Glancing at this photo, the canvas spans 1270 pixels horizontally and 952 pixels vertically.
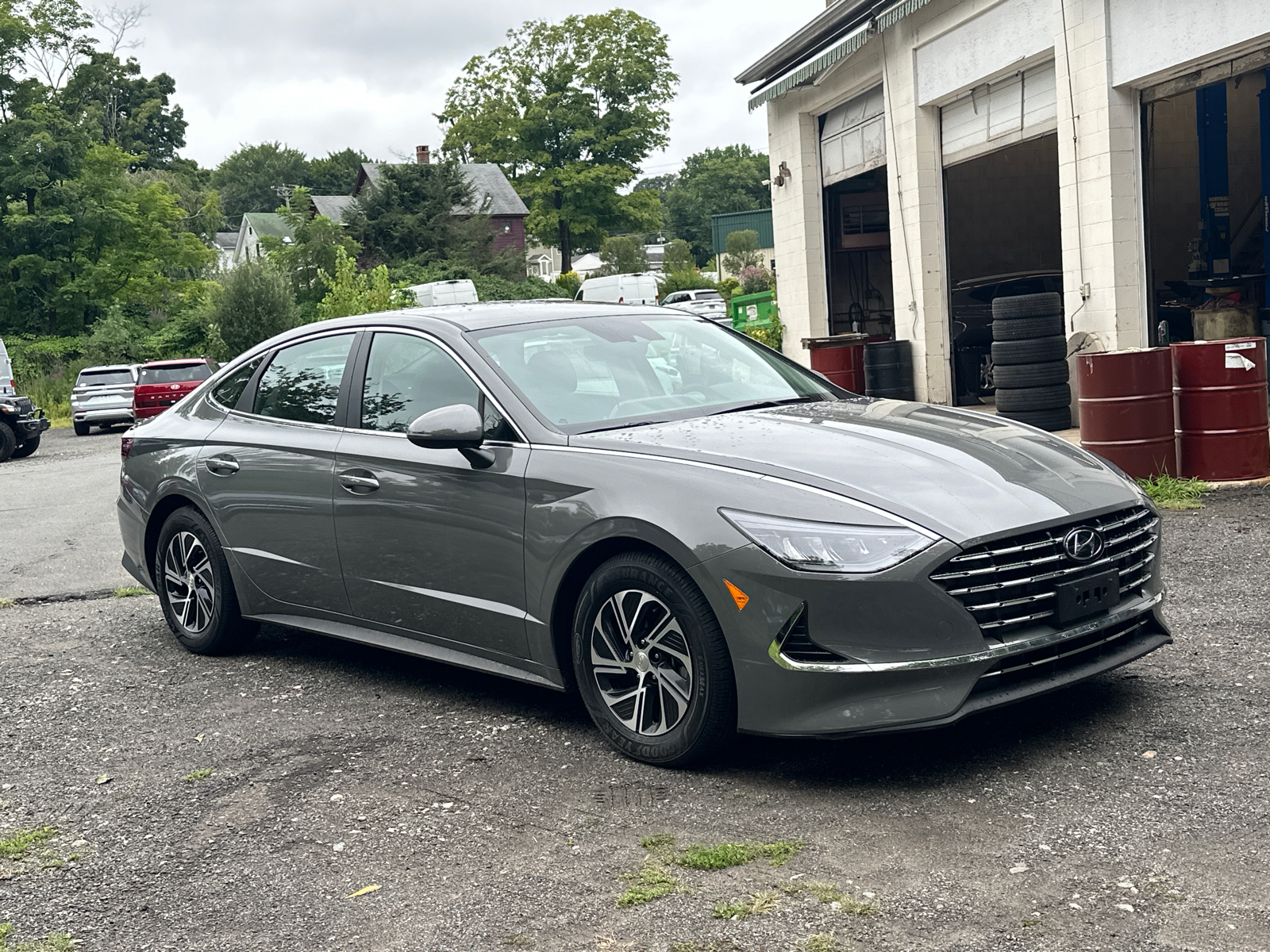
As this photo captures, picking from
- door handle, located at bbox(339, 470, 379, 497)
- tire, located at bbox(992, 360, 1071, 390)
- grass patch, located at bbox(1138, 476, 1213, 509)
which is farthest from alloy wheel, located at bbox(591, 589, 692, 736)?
tire, located at bbox(992, 360, 1071, 390)

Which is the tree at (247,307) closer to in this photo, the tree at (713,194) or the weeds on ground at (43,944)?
the weeds on ground at (43,944)

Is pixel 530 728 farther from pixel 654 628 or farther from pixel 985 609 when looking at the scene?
pixel 985 609

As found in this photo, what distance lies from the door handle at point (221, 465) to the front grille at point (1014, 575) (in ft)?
11.4

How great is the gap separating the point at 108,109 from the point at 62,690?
78.1 m

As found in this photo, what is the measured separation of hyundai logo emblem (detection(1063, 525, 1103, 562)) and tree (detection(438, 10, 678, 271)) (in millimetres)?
65624

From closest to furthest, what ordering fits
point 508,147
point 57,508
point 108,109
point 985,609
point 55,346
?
point 985,609
point 57,508
point 55,346
point 508,147
point 108,109

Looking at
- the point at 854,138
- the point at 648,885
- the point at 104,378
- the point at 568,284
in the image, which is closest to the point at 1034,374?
the point at 854,138

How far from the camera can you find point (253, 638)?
259 inches

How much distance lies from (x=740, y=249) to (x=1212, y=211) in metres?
49.2

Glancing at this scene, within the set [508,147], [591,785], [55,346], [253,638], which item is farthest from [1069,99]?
[508,147]

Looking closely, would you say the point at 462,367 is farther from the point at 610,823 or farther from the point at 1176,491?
the point at 1176,491

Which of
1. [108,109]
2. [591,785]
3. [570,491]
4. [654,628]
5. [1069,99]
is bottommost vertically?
[591,785]

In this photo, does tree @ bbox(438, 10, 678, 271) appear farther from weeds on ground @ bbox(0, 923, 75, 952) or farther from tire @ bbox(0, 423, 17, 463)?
weeds on ground @ bbox(0, 923, 75, 952)

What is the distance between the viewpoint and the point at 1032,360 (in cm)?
1254
